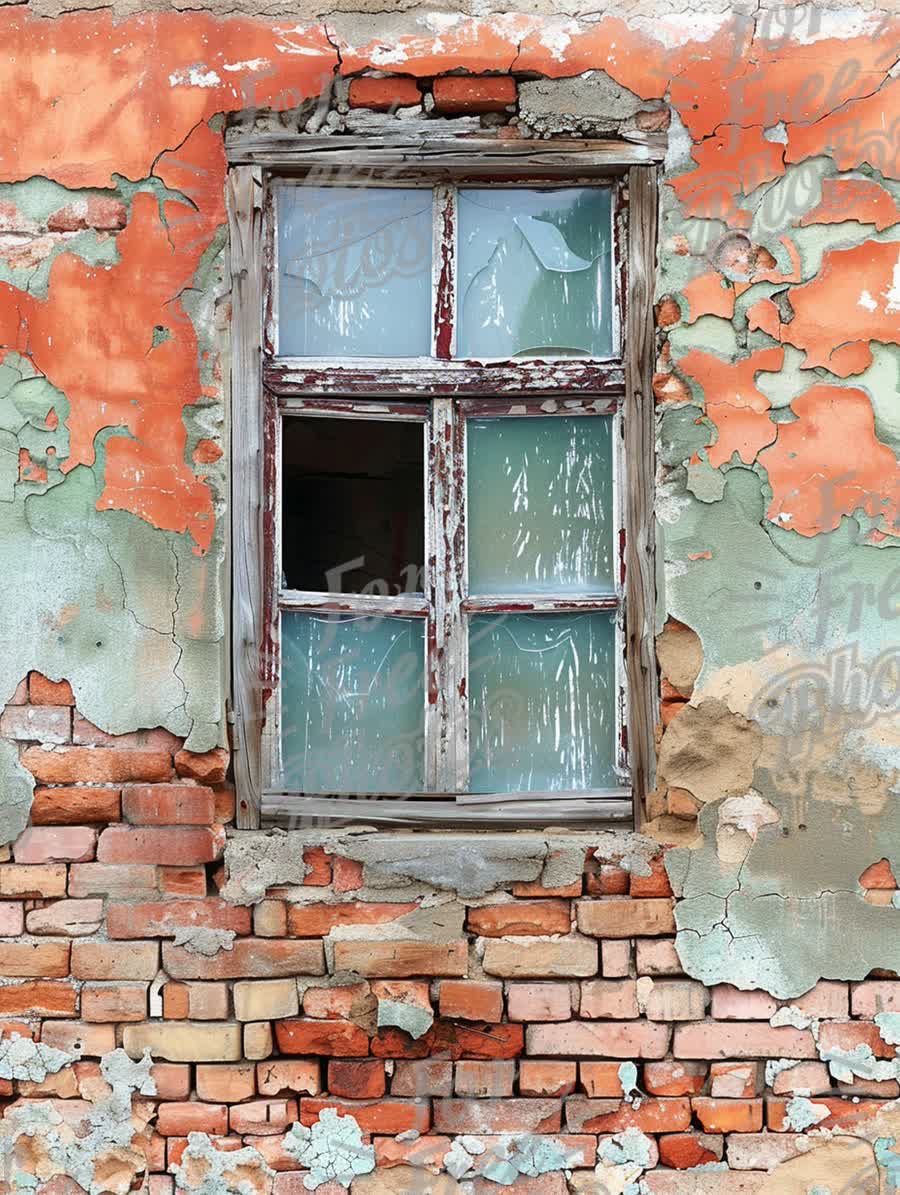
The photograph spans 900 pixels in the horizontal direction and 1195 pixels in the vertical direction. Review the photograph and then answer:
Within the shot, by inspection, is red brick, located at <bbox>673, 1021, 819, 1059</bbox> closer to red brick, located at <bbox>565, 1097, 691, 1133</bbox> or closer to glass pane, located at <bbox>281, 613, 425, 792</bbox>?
red brick, located at <bbox>565, 1097, 691, 1133</bbox>

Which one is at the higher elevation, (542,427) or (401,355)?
(401,355)

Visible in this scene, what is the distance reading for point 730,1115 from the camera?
2527 mm

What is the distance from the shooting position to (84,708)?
2.57 metres

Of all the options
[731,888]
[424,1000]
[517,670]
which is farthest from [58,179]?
[731,888]

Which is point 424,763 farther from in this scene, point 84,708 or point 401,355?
point 401,355

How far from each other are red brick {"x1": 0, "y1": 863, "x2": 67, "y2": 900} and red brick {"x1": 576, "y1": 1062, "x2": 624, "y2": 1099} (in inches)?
47.0

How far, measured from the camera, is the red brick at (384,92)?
261 cm

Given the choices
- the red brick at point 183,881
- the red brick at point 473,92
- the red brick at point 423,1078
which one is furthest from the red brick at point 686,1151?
the red brick at point 473,92

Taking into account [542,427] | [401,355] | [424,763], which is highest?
[401,355]

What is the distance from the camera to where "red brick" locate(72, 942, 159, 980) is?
2549mm

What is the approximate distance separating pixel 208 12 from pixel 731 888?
2228 millimetres

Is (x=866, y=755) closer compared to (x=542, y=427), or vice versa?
(x=866, y=755)

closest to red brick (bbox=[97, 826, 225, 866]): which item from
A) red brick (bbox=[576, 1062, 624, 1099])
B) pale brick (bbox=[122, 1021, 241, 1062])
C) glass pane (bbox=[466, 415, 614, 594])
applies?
pale brick (bbox=[122, 1021, 241, 1062])

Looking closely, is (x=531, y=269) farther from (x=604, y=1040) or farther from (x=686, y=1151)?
(x=686, y=1151)
